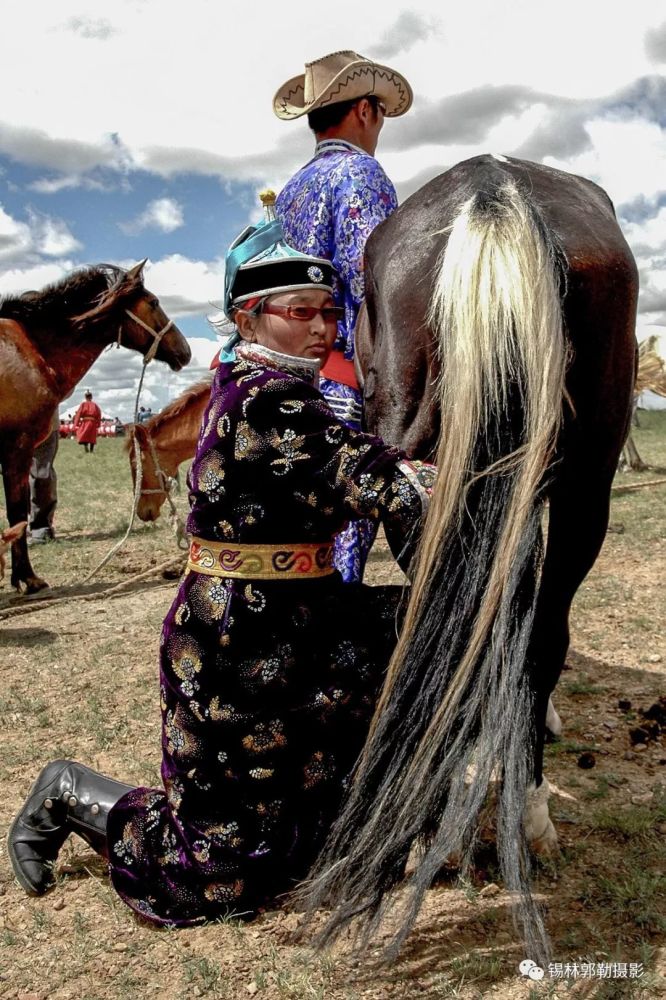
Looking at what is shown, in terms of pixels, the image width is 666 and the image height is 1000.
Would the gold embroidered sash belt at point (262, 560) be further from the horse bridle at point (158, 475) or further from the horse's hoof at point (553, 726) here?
the horse bridle at point (158, 475)

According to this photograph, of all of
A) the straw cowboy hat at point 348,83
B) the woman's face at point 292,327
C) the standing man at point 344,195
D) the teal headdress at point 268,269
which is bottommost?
the woman's face at point 292,327

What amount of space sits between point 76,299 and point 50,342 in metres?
0.47

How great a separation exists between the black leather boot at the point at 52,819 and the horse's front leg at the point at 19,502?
4.42 m

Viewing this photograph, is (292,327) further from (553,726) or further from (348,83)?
(553,726)

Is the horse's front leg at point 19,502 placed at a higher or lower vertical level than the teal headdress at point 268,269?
lower

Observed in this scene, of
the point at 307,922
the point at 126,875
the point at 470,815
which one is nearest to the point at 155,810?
the point at 126,875

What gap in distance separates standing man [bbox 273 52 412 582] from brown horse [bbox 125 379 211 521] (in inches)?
196

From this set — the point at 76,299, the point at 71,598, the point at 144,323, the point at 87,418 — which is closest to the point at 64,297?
the point at 76,299

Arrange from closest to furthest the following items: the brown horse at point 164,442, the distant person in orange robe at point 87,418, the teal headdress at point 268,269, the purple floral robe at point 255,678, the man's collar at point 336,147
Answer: the purple floral robe at point 255,678 → the teal headdress at point 268,269 → the man's collar at point 336,147 → the brown horse at point 164,442 → the distant person in orange robe at point 87,418

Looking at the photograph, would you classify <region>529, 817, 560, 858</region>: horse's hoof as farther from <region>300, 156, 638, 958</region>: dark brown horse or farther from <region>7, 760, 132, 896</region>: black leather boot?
<region>7, 760, 132, 896</region>: black leather boot

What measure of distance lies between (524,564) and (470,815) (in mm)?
565

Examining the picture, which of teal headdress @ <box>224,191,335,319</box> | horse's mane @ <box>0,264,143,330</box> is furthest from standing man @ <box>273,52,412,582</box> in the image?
horse's mane @ <box>0,264,143,330</box>

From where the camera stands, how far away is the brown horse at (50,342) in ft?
21.7

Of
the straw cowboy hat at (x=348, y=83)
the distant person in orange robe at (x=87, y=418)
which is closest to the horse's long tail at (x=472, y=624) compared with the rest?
the straw cowboy hat at (x=348, y=83)
